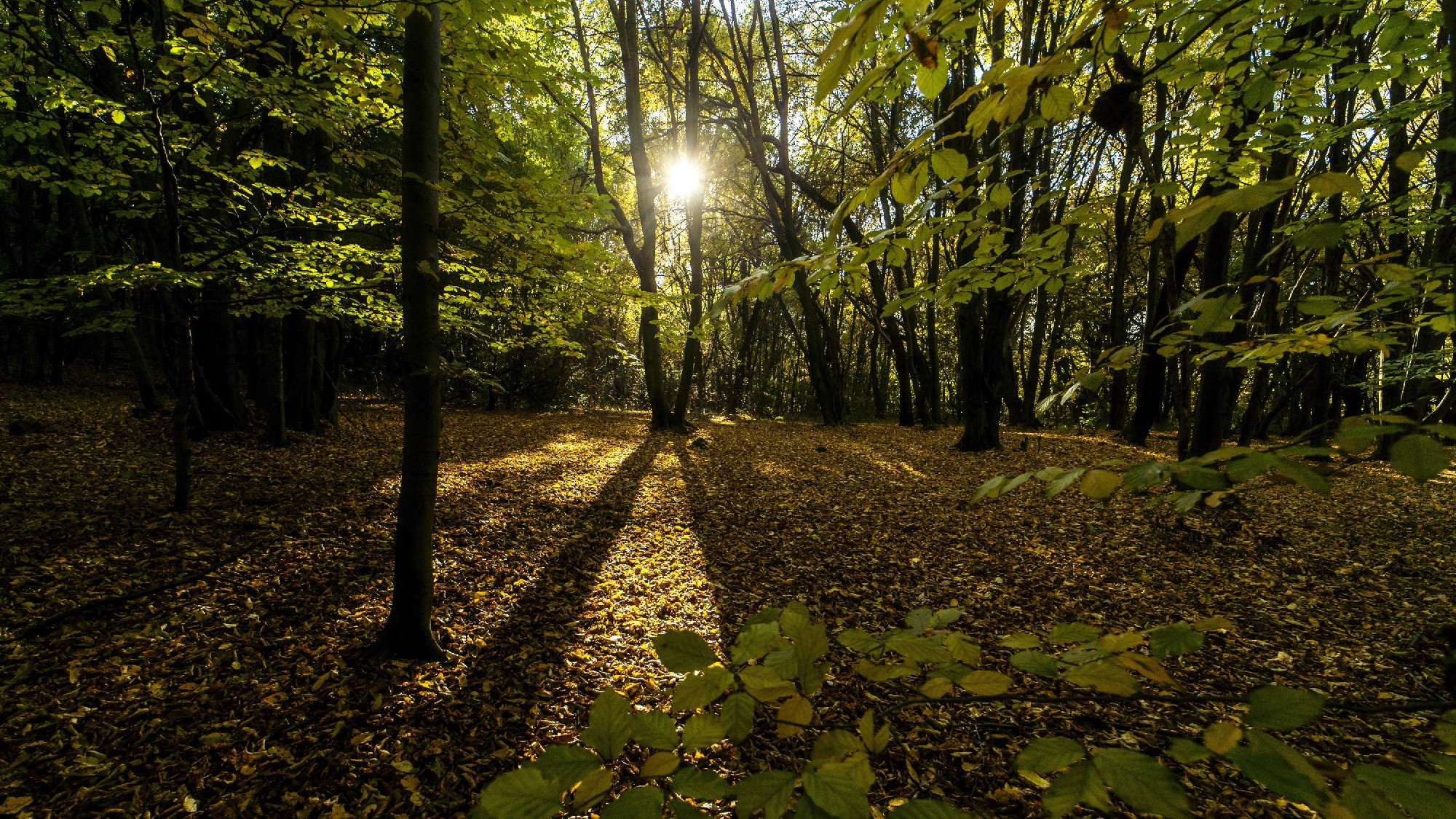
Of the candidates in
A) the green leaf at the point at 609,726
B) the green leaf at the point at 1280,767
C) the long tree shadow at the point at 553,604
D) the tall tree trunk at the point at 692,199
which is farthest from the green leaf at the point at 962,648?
the tall tree trunk at the point at 692,199

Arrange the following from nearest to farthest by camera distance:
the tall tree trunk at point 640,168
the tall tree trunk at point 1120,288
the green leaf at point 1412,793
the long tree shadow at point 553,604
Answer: the green leaf at point 1412,793, the long tree shadow at point 553,604, the tall tree trunk at point 640,168, the tall tree trunk at point 1120,288

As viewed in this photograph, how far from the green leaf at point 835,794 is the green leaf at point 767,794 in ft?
0.13

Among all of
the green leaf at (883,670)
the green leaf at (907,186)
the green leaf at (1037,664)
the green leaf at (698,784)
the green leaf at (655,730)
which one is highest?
the green leaf at (907,186)

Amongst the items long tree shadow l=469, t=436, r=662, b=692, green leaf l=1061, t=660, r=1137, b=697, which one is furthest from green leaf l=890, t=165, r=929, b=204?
long tree shadow l=469, t=436, r=662, b=692

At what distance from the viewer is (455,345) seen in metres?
14.8

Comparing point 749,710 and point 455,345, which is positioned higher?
point 455,345

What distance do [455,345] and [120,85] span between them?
29.5ft

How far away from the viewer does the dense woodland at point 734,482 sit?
97 centimetres

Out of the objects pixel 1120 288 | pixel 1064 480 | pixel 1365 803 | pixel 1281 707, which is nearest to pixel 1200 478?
pixel 1064 480

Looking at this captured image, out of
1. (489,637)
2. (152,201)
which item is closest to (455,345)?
(152,201)

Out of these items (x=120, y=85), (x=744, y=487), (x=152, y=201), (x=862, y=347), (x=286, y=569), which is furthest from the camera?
(x=862, y=347)

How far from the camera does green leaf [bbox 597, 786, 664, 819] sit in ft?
2.39

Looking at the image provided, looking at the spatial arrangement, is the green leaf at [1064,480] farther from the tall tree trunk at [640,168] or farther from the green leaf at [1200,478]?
the tall tree trunk at [640,168]

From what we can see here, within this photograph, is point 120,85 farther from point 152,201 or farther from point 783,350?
point 783,350
